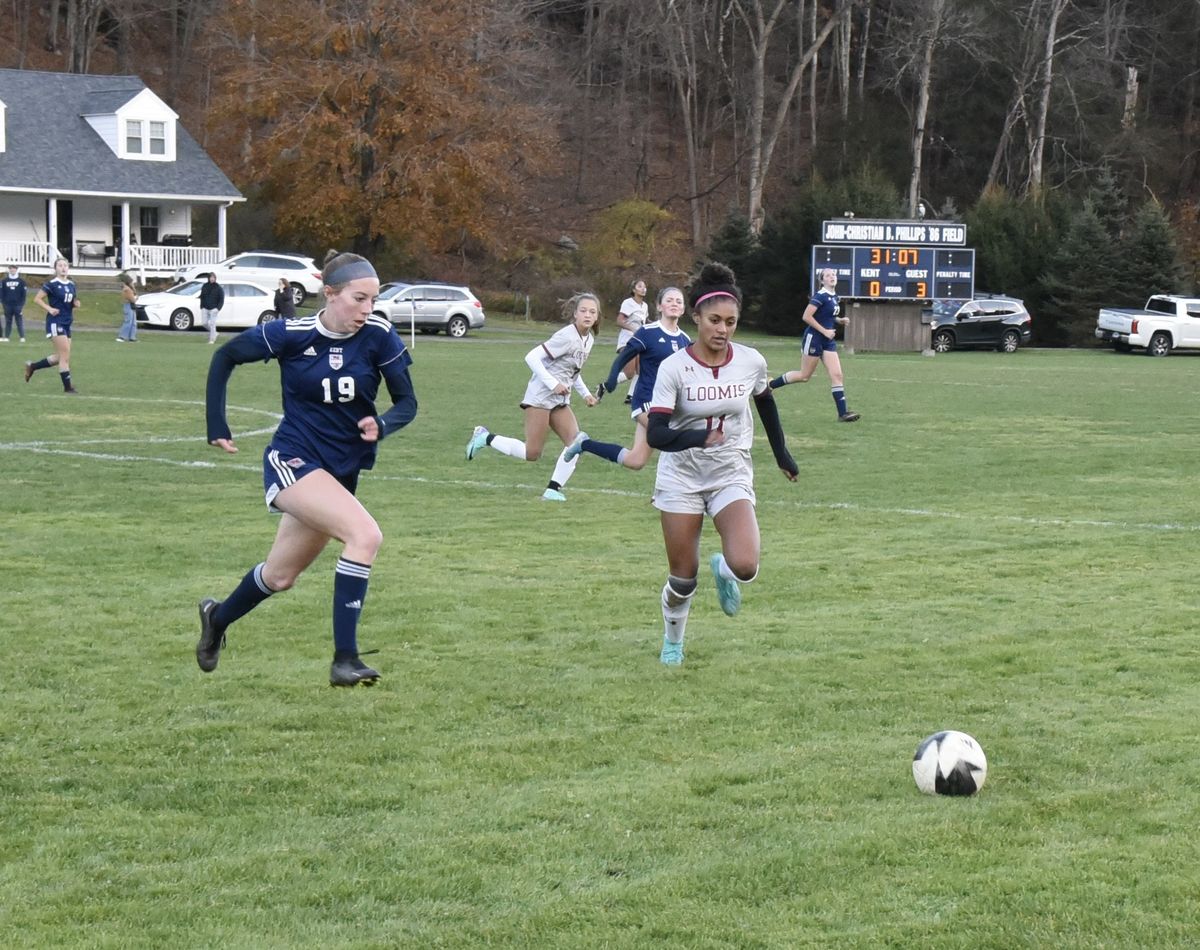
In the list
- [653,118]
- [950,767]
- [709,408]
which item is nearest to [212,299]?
[709,408]

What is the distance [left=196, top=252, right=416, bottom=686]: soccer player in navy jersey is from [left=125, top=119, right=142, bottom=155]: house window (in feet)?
187

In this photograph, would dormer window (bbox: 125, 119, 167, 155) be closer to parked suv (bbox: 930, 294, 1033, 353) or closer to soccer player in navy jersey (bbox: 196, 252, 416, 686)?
parked suv (bbox: 930, 294, 1033, 353)

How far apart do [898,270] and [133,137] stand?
1254 inches

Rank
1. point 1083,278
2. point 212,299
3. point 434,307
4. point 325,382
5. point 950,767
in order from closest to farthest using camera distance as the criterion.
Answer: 1. point 950,767
2. point 325,382
3. point 212,299
4. point 434,307
5. point 1083,278

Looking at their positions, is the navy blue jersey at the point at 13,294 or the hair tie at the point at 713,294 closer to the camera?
the hair tie at the point at 713,294

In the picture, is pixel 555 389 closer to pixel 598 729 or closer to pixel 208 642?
pixel 208 642

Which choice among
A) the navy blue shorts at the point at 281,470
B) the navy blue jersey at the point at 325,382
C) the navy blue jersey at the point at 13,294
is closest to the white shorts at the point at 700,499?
the navy blue jersey at the point at 325,382

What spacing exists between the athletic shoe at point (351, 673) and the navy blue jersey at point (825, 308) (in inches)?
628

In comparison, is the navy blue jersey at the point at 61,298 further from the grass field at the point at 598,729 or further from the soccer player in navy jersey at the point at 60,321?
the grass field at the point at 598,729

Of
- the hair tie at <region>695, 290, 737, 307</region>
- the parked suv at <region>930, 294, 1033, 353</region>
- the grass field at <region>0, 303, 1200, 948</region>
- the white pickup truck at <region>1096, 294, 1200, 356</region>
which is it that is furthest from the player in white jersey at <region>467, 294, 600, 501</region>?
the white pickup truck at <region>1096, 294, 1200, 356</region>

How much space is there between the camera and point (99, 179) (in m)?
59.2

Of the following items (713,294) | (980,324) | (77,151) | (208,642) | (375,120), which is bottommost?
(980,324)

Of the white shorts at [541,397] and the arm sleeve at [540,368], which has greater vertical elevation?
the arm sleeve at [540,368]

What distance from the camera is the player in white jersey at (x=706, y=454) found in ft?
26.9
